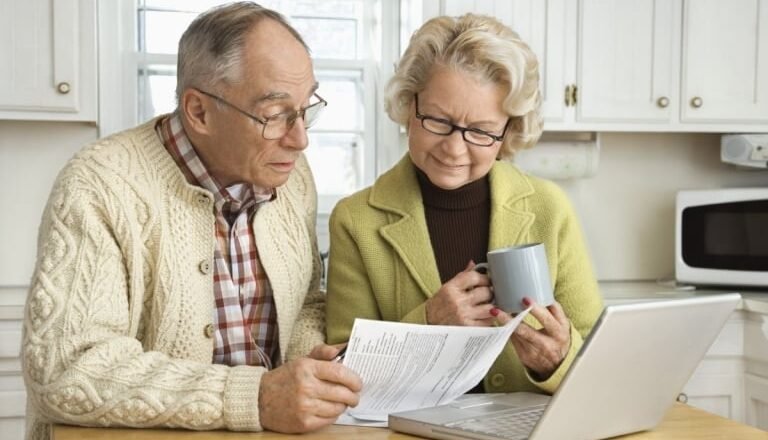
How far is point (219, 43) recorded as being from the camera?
165cm

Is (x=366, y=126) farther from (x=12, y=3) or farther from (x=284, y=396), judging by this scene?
(x=284, y=396)

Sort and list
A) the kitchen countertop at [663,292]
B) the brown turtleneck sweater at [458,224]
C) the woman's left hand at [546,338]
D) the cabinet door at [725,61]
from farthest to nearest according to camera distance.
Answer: the cabinet door at [725,61] → the kitchen countertop at [663,292] → the brown turtleneck sweater at [458,224] → the woman's left hand at [546,338]

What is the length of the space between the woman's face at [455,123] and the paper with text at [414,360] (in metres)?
0.39

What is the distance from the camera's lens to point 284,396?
1.35 m

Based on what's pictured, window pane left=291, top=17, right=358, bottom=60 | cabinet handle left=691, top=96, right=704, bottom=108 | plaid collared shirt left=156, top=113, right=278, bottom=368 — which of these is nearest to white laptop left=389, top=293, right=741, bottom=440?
plaid collared shirt left=156, top=113, right=278, bottom=368

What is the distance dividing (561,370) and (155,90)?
7.12ft

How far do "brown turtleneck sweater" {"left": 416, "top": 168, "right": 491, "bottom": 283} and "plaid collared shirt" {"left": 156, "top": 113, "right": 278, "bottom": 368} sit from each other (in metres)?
0.30

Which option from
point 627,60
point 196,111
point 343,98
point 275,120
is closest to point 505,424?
point 275,120

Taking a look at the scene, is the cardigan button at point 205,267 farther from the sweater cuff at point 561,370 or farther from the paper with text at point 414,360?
the sweater cuff at point 561,370

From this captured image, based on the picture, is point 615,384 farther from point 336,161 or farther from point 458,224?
point 336,161

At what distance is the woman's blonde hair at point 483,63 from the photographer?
5.49ft

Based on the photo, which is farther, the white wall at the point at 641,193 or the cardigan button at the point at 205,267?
the white wall at the point at 641,193

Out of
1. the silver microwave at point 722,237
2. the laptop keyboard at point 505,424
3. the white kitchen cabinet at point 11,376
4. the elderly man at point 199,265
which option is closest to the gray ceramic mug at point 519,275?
the laptop keyboard at point 505,424

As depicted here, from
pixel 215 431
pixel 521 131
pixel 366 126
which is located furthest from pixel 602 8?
pixel 215 431
